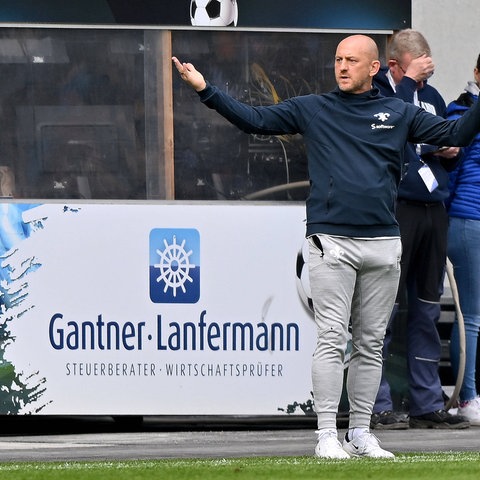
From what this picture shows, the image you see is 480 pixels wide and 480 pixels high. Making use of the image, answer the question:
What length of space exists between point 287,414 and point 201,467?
97.7 inches

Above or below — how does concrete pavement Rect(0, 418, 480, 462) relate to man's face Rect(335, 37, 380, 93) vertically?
below

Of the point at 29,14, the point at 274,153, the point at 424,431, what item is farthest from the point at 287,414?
the point at 29,14

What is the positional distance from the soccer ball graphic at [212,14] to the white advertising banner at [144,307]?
1.06 m

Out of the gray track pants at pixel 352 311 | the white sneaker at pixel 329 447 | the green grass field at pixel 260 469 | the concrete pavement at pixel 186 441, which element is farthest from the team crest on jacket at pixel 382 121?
the concrete pavement at pixel 186 441

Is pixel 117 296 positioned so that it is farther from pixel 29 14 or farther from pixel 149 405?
pixel 29 14

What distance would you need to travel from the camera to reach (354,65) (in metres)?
7.31

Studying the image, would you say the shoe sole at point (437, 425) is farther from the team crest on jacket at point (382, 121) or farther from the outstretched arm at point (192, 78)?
the outstretched arm at point (192, 78)

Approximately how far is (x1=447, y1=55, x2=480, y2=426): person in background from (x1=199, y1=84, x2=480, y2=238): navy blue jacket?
79.4 inches

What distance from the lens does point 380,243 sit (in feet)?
23.9

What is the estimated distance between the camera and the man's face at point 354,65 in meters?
7.31

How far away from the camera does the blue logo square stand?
9008 mm

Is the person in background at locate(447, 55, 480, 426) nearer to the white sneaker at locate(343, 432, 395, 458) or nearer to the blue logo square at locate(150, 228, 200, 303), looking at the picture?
the blue logo square at locate(150, 228, 200, 303)

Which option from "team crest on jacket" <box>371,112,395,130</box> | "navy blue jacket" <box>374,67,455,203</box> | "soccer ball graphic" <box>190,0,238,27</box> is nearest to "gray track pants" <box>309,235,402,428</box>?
"team crest on jacket" <box>371,112,395,130</box>

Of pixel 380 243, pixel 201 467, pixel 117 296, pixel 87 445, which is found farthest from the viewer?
pixel 117 296
